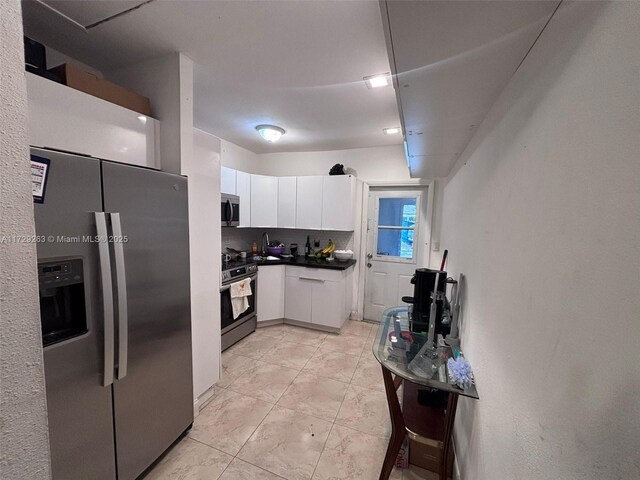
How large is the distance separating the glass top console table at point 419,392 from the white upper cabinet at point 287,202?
2.23 m

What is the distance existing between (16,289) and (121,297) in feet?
3.13

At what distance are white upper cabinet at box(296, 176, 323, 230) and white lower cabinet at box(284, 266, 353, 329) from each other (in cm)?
67

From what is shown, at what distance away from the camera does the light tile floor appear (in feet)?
5.00

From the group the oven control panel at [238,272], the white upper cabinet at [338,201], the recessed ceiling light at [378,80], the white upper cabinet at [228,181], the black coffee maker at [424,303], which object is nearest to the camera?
the black coffee maker at [424,303]

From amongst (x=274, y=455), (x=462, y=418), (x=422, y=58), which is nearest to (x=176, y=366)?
(x=274, y=455)

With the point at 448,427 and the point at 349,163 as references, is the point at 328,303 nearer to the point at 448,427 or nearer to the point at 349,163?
the point at 349,163

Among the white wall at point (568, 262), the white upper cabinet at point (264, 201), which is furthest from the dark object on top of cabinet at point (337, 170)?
the white wall at point (568, 262)

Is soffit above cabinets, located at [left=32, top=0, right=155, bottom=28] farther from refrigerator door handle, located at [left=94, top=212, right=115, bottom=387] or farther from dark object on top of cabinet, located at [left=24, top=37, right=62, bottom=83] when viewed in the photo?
refrigerator door handle, located at [left=94, top=212, right=115, bottom=387]

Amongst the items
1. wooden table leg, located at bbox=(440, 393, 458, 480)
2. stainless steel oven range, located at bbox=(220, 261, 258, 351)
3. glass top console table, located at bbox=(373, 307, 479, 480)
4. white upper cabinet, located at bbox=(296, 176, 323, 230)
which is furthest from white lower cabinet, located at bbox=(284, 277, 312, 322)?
wooden table leg, located at bbox=(440, 393, 458, 480)

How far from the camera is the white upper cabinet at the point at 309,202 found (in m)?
3.53

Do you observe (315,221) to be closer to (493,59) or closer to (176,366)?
(176,366)

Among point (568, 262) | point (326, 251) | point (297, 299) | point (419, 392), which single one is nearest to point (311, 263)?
point (326, 251)

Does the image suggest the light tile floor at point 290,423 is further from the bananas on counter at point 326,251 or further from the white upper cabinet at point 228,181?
the white upper cabinet at point 228,181

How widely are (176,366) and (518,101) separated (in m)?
2.17
